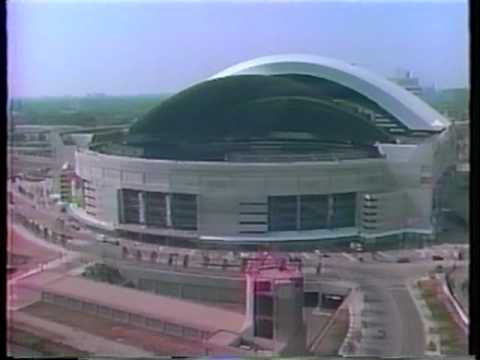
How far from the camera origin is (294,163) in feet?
5.84

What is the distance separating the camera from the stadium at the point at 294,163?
5.82 ft

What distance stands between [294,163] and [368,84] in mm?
245

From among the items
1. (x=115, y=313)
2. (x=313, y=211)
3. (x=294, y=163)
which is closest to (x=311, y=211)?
(x=313, y=211)

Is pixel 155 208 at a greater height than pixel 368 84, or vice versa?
pixel 368 84

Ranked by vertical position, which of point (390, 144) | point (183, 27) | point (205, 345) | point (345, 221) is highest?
point (183, 27)

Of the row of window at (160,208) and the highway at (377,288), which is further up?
the row of window at (160,208)

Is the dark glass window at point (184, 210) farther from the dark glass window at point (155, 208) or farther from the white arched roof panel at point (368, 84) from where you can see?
the white arched roof panel at point (368, 84)

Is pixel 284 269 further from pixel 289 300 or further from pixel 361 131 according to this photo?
pixel 361 131

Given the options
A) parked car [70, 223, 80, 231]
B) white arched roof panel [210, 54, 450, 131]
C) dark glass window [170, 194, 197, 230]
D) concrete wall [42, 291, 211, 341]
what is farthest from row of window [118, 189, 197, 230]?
white arched roof panel [210, 54, 450, 131]

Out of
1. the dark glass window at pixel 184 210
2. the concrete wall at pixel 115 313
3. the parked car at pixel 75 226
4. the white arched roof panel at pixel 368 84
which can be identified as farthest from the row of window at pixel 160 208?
the white arched roof panel at pixel 368 84

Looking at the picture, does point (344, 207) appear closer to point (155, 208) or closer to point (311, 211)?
point (311, 211)

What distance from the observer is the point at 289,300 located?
5.88 feet

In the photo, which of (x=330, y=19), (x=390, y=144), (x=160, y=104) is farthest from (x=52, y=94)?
(x=390, y=144)
